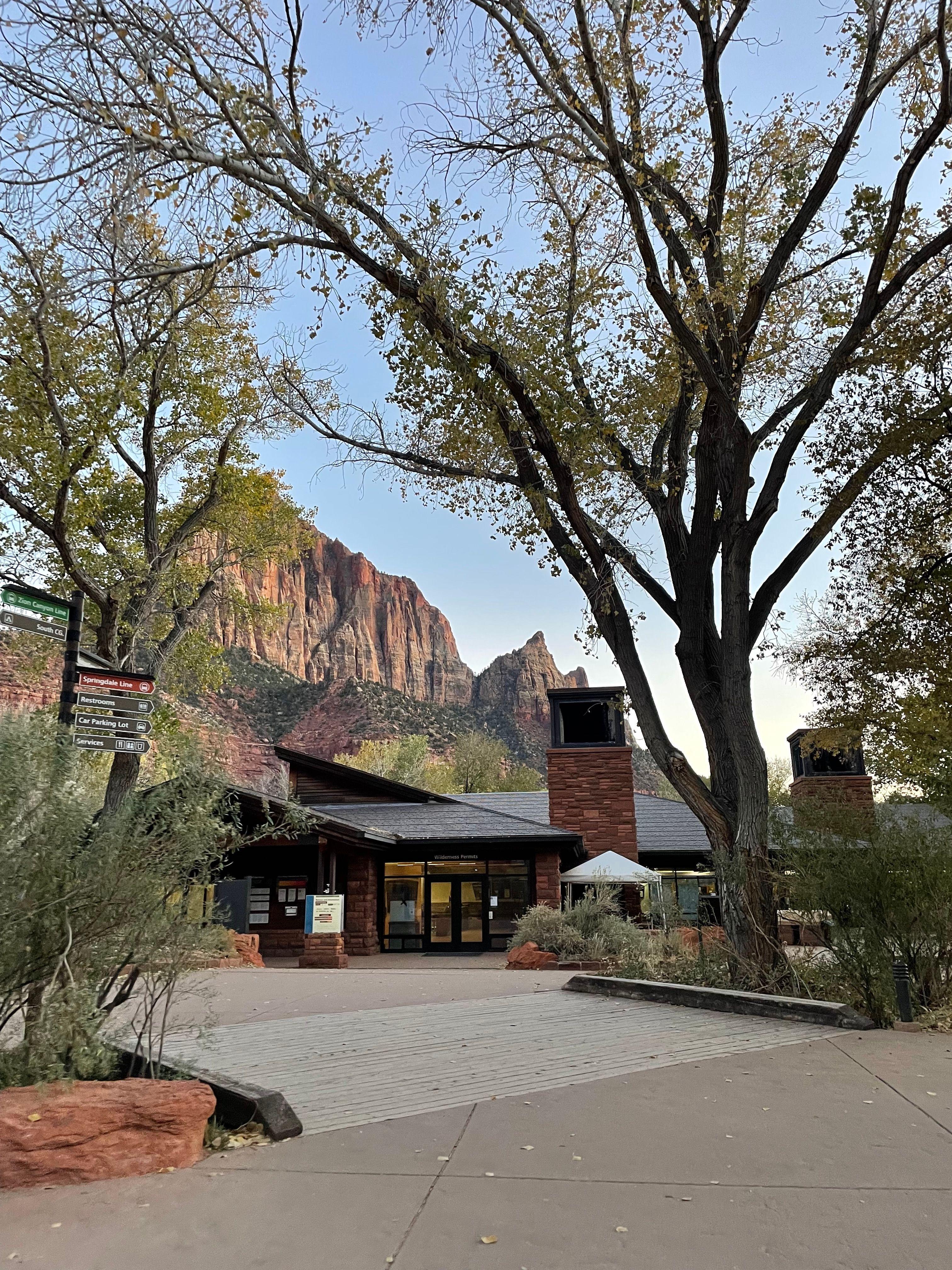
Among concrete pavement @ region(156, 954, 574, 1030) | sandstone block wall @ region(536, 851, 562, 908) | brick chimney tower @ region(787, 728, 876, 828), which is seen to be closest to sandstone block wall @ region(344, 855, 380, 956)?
concrete pavement @ region(156, 954, 574, 1030)

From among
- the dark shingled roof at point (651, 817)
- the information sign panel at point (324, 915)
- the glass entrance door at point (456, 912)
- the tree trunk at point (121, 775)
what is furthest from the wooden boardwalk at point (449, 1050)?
the dark shingled roof at point (651, 817)

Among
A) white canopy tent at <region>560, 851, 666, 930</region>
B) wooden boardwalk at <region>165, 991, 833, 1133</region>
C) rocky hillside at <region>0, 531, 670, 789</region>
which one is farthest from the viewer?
rocky hillside at <region>0, 531, 670, 789</region>

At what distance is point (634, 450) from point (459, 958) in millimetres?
13168

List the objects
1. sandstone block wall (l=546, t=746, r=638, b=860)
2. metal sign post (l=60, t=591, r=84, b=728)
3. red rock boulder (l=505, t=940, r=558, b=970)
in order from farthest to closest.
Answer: sandstone block wall (l=546, t=746, r=638, b=860)
red rock boulder (l=505, t=940, r=558, b=970)
metal sign post (l=60, t=591, r=84, b=728)

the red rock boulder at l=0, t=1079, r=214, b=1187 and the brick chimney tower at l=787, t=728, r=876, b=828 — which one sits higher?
the brick chimney tower at l=787, t=728, r=876, b=828

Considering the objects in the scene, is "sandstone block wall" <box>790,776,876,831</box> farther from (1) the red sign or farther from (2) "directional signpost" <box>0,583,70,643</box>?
(2) "directional signpost" <box>0,583,70,643</box>

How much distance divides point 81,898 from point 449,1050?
3.86 metres

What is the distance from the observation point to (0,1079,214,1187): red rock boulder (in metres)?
3.73

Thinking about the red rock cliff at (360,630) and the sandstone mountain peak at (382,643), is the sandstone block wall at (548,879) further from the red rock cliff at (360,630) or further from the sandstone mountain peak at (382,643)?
the red rock cliff at (360,630)

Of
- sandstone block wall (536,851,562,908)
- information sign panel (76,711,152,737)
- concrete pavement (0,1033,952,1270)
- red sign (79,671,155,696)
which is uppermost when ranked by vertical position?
red sign (79,671,155,696)

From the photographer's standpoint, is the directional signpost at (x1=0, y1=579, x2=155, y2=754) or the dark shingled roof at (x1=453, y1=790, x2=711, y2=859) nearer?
the directional signpost at (x1=0, y1=579, x2=155, y2=754)

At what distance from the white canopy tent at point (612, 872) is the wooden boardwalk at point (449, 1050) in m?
9.69

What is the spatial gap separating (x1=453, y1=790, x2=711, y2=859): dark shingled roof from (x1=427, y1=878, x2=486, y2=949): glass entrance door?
250 cm

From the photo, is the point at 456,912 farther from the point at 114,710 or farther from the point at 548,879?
the point at 114,710
